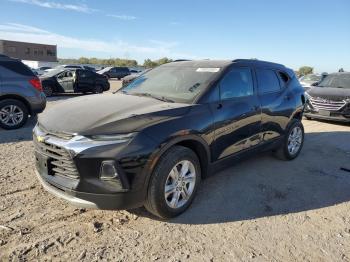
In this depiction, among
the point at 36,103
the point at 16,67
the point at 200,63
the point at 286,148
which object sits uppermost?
the point at 200,63

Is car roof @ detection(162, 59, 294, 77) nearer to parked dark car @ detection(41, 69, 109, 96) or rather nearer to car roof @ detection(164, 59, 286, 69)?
car roof @ detection(164, 59, 286, 69)

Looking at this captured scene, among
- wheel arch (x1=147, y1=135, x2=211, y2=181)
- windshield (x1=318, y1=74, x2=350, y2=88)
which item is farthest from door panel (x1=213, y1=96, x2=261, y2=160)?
windshield (x1=318, y1=74, x2=350, y2=88)

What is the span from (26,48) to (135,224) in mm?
74196

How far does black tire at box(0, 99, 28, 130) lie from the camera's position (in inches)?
292

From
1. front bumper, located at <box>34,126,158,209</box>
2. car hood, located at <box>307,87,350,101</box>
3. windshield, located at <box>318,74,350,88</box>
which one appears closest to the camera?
front bumper, located at <box>34,126,158,209</box>

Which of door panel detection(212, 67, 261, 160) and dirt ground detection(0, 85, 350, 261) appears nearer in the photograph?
dirt ground detection(0, 85, 350, 261)

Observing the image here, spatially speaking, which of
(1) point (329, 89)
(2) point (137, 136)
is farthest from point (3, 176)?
(1) point (329, 89)

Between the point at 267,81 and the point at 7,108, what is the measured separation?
19.5 ft

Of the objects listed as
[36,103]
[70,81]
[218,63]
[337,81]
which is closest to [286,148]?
[218,63]

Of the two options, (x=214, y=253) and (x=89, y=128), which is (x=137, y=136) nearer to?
(x=89, y=128)

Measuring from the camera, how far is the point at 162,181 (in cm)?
329

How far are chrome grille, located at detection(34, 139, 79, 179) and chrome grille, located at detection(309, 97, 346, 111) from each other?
8898 millimetres

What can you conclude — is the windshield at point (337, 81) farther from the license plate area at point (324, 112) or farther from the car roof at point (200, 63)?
the car roof at point (200, 63)

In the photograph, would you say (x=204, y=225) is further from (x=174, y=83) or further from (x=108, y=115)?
(x=174, y=83)
